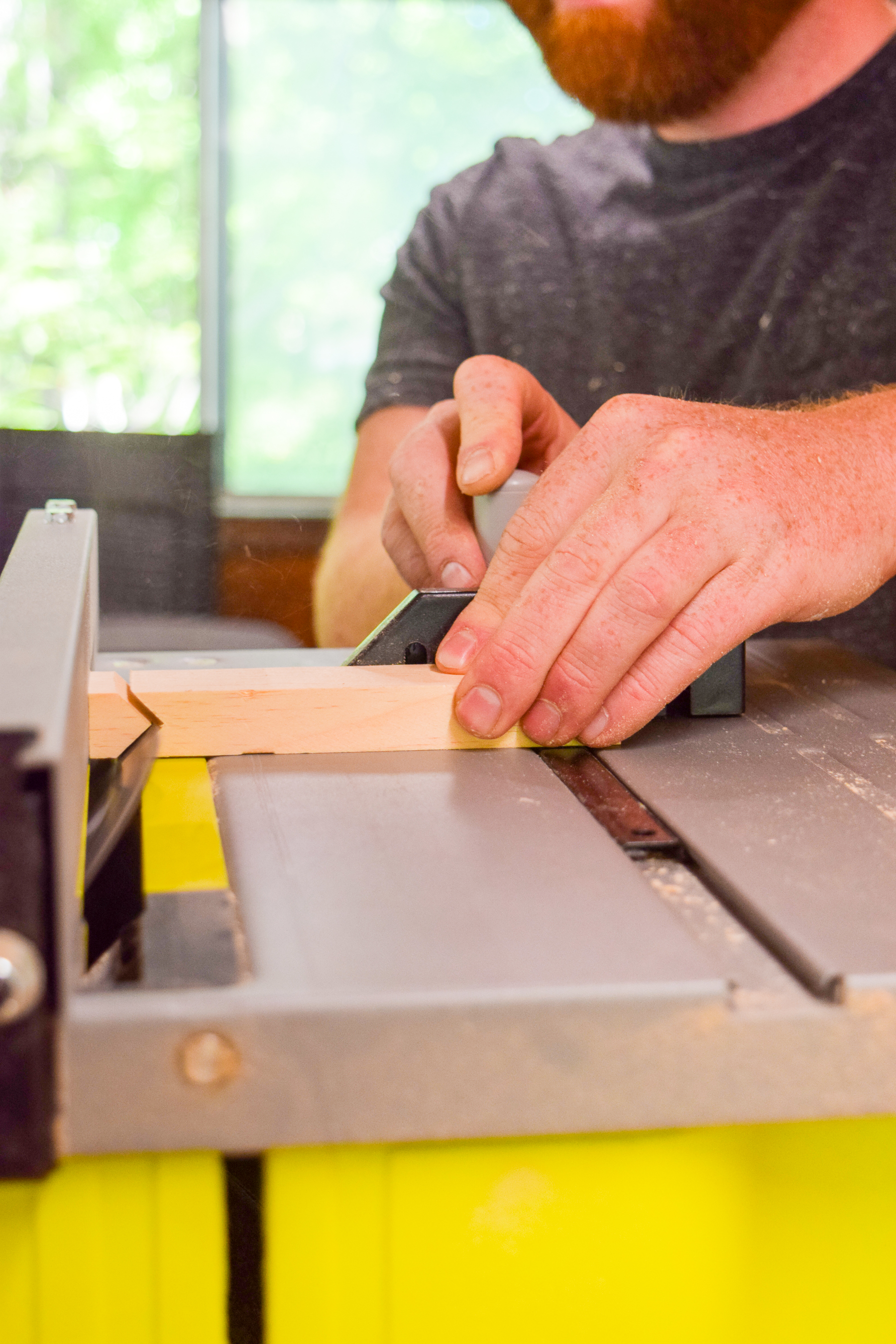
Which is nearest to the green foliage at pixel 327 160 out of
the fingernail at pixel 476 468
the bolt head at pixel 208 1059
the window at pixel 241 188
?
the window at pixel 241 188

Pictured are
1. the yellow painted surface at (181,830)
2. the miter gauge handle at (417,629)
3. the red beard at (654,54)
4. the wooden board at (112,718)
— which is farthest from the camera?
the red beard at (654,54)

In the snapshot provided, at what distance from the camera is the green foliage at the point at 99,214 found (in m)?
1.19

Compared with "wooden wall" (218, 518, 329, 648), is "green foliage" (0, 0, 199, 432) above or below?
above

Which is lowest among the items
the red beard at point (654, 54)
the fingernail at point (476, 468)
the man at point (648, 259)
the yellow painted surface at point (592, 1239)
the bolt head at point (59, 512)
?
the yellow painted surface at point (592, 1239)

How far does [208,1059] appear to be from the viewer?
33 cm

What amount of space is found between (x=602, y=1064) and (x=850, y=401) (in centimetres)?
60

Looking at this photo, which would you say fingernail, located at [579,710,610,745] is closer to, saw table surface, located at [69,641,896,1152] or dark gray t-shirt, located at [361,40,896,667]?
saw table surface, located at [69,641,896,1152]

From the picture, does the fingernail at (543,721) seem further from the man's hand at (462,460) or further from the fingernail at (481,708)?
the man's hand at (462,460)

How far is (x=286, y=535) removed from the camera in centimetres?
106

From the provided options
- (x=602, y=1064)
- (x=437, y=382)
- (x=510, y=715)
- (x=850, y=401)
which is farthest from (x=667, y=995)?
(x=437, y=382)

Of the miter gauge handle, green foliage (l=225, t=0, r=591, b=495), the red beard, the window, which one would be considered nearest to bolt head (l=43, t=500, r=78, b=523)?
the window

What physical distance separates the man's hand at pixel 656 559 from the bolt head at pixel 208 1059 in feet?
0.94

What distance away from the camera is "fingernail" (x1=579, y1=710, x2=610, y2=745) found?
0.60 meters

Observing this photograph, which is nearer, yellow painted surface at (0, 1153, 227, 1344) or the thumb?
yellow painted surface at (0, 1153, 227, 1344)
